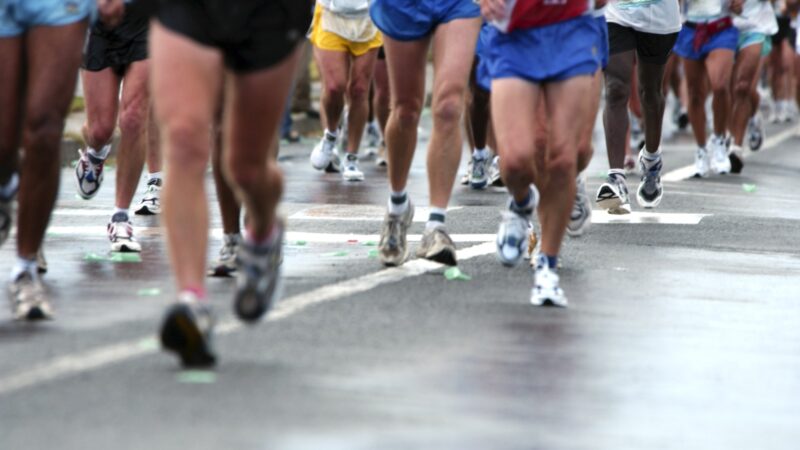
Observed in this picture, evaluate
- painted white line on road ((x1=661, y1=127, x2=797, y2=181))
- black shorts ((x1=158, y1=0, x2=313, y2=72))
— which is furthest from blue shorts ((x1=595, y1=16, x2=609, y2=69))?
painted white line on road ((x1=661, y1=127, x2=797, y2=181))

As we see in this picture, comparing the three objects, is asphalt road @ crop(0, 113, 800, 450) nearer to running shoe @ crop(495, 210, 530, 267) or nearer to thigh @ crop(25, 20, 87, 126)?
running shoe @ crop(495, 210, 530, 267)

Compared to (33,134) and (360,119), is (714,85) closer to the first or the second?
(360,119)

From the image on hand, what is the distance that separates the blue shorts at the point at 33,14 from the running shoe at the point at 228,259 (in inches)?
65.5

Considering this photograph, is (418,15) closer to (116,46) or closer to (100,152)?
(116,46)

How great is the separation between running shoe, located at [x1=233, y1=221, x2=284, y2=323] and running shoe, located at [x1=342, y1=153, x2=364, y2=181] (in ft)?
28.6

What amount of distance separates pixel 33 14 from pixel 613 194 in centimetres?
579

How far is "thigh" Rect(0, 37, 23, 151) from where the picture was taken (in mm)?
7242

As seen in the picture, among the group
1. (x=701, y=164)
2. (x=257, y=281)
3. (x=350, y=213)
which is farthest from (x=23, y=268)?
(x=701, y=164)

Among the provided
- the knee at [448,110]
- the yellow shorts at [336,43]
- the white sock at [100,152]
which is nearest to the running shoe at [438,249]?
the knee at [448,110]

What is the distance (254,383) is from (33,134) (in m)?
1.96

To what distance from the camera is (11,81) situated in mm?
7250

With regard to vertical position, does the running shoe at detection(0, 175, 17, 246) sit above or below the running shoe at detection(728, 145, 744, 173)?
above

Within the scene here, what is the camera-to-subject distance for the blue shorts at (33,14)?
23.6 feet

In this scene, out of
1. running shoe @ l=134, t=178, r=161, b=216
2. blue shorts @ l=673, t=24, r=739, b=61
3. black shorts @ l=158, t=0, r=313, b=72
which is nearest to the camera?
black shorts @ l=158, t=0, r=313, b=72
